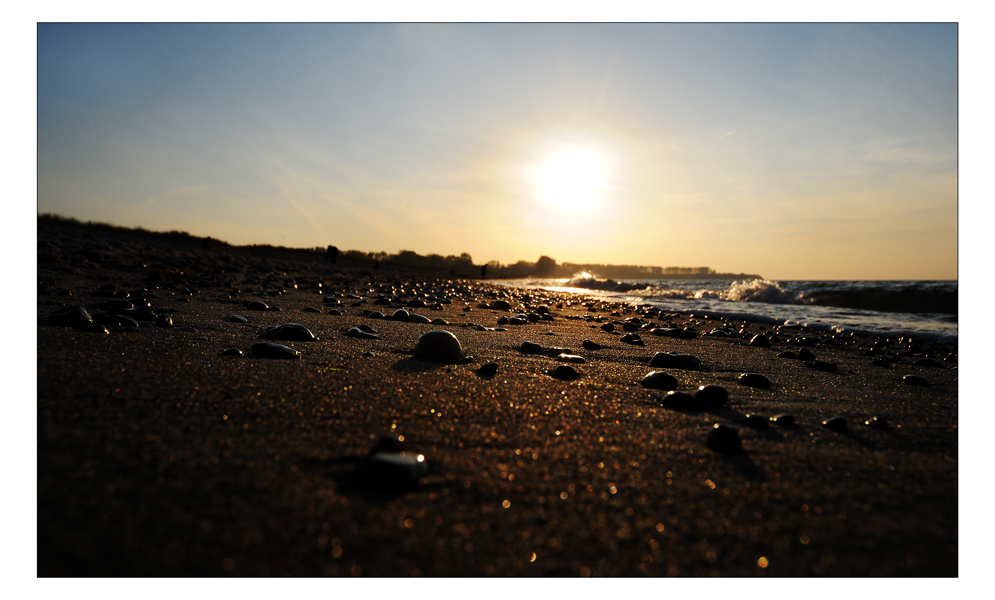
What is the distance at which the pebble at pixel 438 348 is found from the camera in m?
3.04

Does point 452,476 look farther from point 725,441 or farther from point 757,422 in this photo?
point 757,422

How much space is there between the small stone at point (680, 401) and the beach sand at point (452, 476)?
0.08 meters

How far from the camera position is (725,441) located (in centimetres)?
168

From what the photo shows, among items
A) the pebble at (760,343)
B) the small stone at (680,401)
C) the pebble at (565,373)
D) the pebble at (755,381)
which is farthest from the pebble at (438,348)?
the pebble at (760,343)

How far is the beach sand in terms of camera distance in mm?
1000

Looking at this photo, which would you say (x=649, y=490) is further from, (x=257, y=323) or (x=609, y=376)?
(x=257, y=323)

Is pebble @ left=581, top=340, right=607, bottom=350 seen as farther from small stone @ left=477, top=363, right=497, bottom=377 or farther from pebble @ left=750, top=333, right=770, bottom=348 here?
pebble @ left=750, top=333, right=770, bottom=348

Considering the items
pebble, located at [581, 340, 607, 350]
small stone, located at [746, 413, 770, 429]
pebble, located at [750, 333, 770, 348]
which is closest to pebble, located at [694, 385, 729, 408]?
small stone, located at [746, 413, 770, 429]

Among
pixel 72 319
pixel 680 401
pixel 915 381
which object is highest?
pixel 72 319

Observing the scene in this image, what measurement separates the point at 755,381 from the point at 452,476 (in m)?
2.49

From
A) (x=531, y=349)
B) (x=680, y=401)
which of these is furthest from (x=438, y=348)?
(x=680, y=401)

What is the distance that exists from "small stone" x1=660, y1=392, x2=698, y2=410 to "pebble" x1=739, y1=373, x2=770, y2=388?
3.34 feet

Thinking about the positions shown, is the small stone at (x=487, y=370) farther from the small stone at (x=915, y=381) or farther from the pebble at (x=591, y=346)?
the small stone at (x=915, y=381)

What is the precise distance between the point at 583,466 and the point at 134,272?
1066 cm
